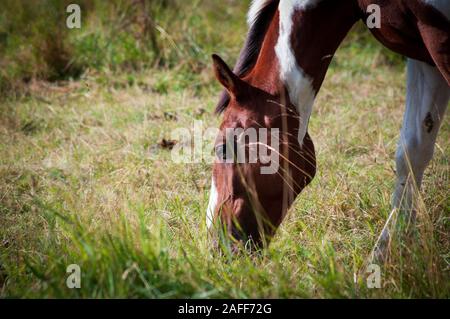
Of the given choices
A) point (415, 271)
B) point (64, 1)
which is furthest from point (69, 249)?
point (64, 1)

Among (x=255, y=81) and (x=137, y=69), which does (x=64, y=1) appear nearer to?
(x=137, y=69)

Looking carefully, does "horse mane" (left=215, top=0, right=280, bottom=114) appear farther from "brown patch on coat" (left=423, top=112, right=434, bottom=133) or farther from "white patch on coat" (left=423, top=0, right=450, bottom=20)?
"brown patch on coat" (left=423, top=112, right=434, bottom=133)

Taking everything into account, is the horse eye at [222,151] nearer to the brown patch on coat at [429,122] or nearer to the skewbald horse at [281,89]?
the skewbald horse at [281,89]

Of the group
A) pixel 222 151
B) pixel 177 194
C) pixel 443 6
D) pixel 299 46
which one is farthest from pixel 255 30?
pixel 177 194

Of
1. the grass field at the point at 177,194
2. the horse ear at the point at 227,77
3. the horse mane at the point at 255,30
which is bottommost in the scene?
the grass field at the point at 177,194

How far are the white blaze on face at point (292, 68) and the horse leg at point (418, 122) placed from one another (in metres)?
0.53

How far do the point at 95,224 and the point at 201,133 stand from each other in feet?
5.42

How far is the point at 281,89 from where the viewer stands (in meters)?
2.54

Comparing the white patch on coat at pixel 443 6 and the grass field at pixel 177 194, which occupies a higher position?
the white patch on coat at pixel 443 6

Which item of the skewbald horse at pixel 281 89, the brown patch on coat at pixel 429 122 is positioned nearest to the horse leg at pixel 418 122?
the brown patch on coat at pixel 429 122

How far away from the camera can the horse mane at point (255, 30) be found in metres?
2.70

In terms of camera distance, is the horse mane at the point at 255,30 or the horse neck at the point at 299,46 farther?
the horse mane at the point at 255,30

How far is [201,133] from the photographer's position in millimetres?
4188

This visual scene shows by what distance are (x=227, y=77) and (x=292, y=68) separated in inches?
11.1
